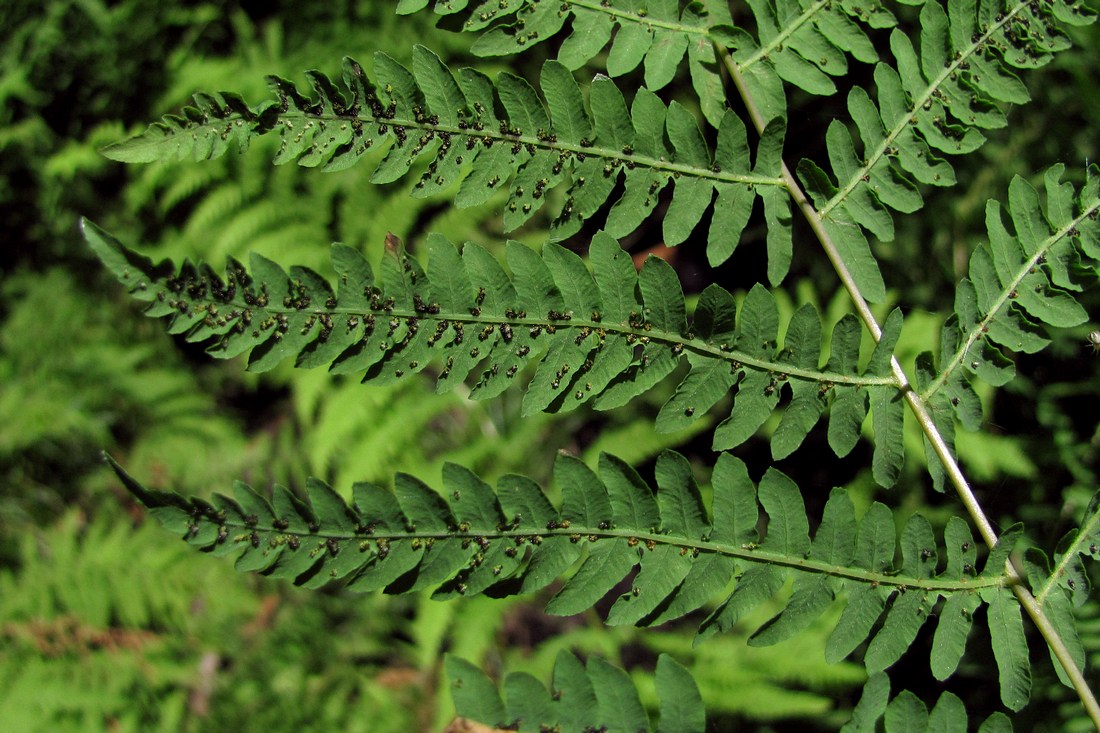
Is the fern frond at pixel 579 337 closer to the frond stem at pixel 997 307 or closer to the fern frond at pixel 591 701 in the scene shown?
the frond stem at pixel 997 307

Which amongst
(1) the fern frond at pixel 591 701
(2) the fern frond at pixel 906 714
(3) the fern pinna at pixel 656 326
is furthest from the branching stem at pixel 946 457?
(1) the fern frond at pixel 591 701

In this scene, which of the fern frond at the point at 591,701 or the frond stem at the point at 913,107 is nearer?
the fern frond at the point at 591,701

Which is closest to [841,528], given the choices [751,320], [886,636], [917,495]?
[886,636]

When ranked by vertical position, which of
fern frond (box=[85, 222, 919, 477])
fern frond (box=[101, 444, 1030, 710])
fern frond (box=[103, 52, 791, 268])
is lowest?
fern frond (box=[101, 444, 1030, 710])

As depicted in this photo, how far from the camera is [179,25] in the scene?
384cm

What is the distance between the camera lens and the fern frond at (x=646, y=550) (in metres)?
1.28

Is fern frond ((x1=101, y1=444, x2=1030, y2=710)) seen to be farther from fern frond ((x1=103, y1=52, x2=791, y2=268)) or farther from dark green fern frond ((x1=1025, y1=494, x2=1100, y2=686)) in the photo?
fern frond ((x1=103, y1=52, x2=791, y2=268))

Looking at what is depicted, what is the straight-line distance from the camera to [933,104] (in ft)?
5.15

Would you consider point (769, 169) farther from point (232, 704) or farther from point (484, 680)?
point (232, 704)

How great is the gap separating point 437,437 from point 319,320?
2.25 metres

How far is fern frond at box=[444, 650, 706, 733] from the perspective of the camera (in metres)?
1.20

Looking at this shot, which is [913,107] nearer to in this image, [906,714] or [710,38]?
[710,38]

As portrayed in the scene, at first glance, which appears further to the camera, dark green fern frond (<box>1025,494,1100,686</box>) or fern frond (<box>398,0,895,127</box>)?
fern frond (<box>398,0,895,127</box>)

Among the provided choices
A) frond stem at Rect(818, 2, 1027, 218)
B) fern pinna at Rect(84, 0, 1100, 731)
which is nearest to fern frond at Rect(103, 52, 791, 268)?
fern pinna at Rect(84, 0, 1100, 731)
